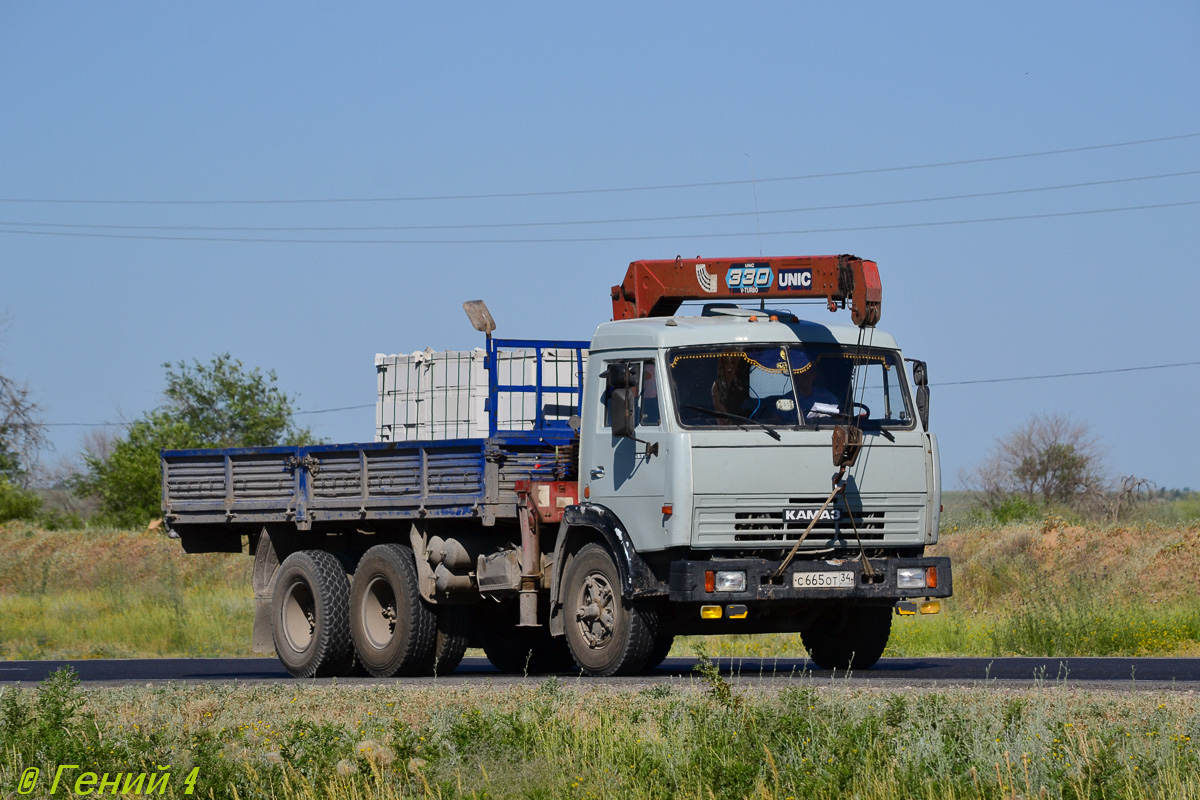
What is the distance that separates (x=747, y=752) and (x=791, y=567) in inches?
180

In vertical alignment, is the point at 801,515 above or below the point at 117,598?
above

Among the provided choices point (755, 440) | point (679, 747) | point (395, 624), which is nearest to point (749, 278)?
point (755, 440)

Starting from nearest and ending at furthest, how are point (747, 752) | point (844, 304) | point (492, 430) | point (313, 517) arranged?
point (747, 752) → point (844, 304) → point (492, 430) → point (313, 517)

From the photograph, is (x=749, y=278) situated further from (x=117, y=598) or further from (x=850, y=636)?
(x=117, y=598)

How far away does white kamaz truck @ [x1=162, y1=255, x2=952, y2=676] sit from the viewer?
1291cm

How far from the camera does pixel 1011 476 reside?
51.0 meters

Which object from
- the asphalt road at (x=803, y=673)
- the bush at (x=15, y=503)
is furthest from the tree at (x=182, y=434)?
the asphalt road at (x=803, y=673)

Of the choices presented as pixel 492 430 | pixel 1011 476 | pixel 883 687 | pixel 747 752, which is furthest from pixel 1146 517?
pixel 747 752

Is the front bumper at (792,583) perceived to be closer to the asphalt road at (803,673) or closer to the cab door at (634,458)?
the cab door at (634,458)

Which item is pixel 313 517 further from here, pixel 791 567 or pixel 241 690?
pixel 791 567

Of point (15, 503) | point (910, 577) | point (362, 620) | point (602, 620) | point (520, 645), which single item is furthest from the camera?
point (15, 503)

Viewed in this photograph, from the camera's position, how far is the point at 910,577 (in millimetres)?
13195

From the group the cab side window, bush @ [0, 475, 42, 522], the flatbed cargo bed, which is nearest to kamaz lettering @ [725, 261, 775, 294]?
the cab side window

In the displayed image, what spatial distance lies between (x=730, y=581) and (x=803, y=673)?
3.02 feet
